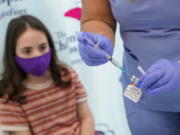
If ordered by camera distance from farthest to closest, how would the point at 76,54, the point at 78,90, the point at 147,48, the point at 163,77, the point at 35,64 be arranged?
1. the point at 76,54
2. the point at 78,90
3. the point at 35,64
4. the point at 147,48
5. the point at 163,77

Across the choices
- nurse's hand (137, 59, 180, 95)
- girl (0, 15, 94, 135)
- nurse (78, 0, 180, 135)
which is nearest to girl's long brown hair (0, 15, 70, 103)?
girl (0, 15, 94, 135)

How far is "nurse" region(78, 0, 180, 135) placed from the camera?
0.80m

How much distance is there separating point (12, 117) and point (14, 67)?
0.71ft

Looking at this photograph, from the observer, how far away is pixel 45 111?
4.67 feet

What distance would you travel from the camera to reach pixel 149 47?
0.89 metres

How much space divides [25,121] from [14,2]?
0.53 m

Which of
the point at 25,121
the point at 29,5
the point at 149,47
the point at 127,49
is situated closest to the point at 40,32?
the point at 29,5

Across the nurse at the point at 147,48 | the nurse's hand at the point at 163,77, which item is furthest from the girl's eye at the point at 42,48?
the nurse's hand at the point at 163,77

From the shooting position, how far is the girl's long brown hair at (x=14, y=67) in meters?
1.37

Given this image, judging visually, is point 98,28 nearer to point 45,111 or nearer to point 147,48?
point 147,48

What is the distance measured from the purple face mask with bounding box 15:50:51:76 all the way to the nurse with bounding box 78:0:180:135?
397 millimetres

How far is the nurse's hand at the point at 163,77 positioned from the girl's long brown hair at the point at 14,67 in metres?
0.71

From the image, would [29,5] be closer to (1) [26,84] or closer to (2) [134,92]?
(1) [26,84]

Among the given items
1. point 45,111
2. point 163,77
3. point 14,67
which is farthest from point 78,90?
point 163,77
